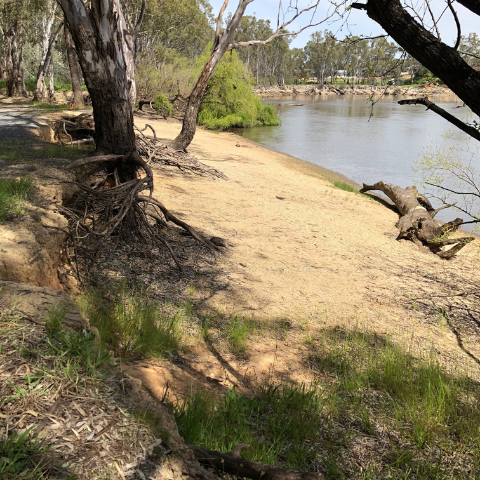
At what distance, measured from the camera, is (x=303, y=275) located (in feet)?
21.8

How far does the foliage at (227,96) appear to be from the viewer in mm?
27172

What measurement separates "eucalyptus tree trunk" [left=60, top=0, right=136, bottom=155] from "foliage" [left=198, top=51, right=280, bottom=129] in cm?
2089

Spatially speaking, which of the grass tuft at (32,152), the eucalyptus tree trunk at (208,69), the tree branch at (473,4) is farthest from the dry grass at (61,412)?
the eucalyptus tree trunk at (208,69)

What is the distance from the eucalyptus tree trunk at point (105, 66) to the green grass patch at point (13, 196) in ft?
5.01

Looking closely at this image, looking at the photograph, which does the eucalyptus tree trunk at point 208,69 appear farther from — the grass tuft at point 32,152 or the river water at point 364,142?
the river water at point 364,142

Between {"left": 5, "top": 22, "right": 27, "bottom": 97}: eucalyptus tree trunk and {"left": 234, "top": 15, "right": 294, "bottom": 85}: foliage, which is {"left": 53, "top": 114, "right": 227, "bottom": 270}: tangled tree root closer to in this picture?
{"left": 5, "top": 22, "right": 27, "bottom": 97}: eucalyptus tree trunk

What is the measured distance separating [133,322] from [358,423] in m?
1.91

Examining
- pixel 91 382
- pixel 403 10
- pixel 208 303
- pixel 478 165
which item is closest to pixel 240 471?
pixel 91 382

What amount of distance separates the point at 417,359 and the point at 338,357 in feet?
2.43

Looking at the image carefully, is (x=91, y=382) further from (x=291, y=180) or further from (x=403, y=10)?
(x=291, y=180)

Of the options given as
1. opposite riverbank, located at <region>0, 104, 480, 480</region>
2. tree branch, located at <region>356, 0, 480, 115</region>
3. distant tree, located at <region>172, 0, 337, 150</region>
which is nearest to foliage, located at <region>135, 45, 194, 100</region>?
distant tree, located at <region>172, 0, 337, 150</region>

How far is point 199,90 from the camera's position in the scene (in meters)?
11.6

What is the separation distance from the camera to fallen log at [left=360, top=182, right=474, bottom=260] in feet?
28.7

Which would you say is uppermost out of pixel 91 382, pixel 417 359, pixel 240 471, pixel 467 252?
pixel 91 382
